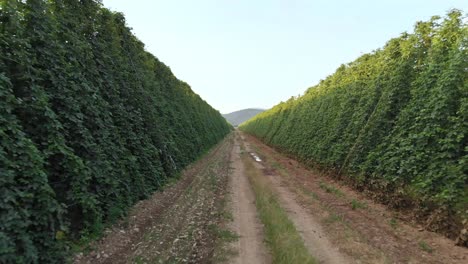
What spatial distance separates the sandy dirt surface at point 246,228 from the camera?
604cm

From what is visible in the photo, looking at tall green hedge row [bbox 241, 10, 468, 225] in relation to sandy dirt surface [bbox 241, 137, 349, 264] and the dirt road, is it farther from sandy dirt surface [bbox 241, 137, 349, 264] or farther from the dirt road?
sandy dirt surface [bbox 241, 137, 349, 264]

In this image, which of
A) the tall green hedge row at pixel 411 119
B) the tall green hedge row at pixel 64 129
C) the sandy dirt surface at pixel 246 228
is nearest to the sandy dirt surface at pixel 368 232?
the tall green hedge row at pixel 411 119

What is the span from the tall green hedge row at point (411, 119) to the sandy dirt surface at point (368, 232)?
3.14 ft

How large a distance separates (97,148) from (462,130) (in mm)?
9795

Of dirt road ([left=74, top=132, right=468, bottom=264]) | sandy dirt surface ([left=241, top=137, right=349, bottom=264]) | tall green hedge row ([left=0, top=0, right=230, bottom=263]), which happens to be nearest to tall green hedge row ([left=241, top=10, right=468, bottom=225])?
dirt road ([left=74, top=132, right=468, bottom=264])

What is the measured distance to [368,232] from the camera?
776 cm

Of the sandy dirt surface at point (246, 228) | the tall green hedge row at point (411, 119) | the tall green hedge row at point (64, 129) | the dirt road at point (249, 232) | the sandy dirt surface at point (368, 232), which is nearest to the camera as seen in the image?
the tall green hedge row at point (64, 129)

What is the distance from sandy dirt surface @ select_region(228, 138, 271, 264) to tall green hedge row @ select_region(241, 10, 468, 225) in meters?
4.98

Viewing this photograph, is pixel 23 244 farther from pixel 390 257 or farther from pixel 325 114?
pixel 325 114

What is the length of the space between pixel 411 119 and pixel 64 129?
423 inches

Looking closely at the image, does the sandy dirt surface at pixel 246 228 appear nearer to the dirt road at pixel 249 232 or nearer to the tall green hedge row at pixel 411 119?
the dirt road at pixel 249 232

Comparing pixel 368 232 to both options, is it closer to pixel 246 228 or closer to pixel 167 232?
pixel 246 228

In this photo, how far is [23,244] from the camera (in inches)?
169

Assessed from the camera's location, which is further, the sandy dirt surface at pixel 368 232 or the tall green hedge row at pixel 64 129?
the sandy dirt surface at pixel 368 232
